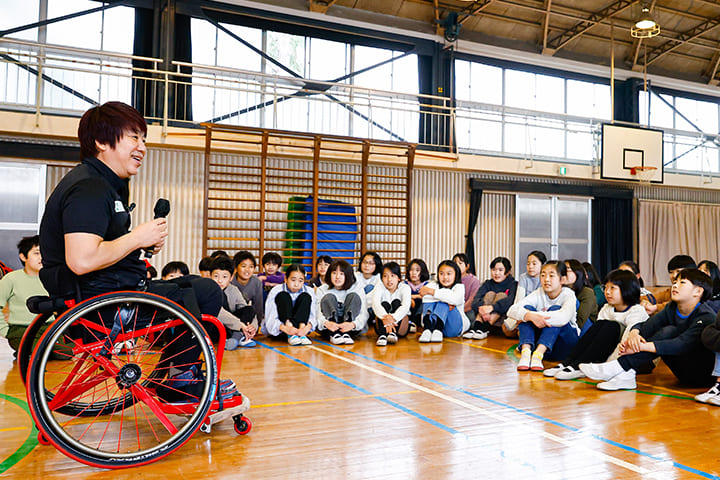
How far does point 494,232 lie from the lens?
384 inches

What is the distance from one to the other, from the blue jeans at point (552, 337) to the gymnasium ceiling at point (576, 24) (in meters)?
6.85

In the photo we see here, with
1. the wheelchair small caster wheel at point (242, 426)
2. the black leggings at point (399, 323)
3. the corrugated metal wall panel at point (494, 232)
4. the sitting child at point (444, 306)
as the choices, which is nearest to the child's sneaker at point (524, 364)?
the sitting child at point (444, 306)

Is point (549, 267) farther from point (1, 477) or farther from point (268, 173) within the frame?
point (268, 173)

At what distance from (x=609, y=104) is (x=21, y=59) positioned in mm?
10524

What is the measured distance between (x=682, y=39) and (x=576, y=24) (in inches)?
97.4

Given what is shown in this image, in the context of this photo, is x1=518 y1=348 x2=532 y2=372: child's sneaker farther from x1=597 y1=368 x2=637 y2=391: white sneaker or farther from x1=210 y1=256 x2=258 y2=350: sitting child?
x1=210 y1=256 x2=258 y2=350: sitting child

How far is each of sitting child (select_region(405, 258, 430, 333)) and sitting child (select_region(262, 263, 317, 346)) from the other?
1.12 metres

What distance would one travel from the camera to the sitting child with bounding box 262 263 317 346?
14.7 feet

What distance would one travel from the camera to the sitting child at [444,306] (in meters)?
4.82

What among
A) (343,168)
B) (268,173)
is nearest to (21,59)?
(268,173)

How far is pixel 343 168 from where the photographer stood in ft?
27.9

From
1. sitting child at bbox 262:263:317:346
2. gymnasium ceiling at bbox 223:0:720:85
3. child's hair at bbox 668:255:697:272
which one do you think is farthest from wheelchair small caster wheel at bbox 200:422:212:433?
gymnasium ceiling at bbox 223:0:720:85

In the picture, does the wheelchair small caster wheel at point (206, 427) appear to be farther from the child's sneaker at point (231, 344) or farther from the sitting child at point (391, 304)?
the sitting child at point (391, 304)

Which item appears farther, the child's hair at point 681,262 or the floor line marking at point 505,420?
the child's hair at point 681,262
